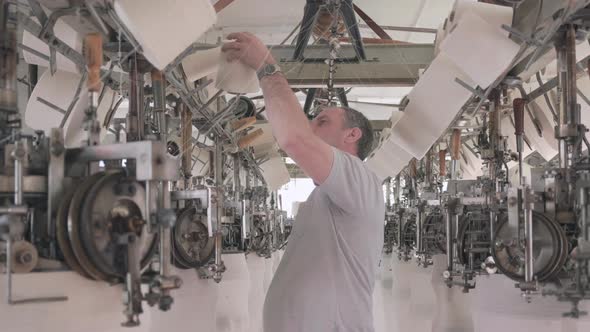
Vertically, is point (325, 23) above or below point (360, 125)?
above

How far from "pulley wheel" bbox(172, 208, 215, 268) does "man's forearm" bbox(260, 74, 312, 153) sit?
1.43m

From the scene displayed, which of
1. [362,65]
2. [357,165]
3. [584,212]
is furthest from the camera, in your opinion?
[362,65]

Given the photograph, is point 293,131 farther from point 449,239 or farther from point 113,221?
point 449,239

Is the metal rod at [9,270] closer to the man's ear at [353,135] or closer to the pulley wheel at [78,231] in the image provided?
the pulley wheel at [78,231]

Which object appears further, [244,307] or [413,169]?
[413,169]

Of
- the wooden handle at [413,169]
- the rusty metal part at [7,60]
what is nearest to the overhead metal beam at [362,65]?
the rusty metal part at [7,60]

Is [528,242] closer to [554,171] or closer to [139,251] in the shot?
[554,171]

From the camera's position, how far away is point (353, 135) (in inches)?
86.3

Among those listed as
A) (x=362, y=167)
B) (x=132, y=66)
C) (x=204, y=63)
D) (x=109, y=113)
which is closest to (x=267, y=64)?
(x=362, y=167)

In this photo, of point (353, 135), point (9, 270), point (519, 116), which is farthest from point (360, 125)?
point (519, 116)

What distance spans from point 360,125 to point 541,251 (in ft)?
2.89

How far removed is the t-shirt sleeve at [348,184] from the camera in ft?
6.15

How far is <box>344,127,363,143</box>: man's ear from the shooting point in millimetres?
2186

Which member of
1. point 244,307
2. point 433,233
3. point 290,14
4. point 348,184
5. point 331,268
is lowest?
point 244,307
